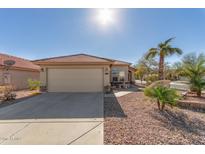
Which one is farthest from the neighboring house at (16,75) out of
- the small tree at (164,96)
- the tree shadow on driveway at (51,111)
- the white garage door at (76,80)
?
the small tree at (164,96)

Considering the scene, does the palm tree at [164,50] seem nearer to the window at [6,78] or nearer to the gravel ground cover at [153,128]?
the gravel ground cover at [153,128]

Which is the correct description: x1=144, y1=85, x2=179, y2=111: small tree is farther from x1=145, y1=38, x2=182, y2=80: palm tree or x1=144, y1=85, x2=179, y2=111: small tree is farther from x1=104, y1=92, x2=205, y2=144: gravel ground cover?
x1=145, y1=38, x2=182, y2=80: palm tree

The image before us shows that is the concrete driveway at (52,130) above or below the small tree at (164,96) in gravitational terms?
below

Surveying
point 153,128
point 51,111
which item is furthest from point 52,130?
point 153,128

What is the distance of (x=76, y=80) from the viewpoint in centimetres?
1262

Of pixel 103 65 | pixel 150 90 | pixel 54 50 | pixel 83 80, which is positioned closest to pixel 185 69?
pixel 150 90

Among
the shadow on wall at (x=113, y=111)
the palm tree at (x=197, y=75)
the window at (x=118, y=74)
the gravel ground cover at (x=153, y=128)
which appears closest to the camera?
the gravel ground cover at (x=153, y=128)

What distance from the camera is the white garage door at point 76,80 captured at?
1257 centimetres

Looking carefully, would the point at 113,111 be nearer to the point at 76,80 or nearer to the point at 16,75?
the point at 76,80

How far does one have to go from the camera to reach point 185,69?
424 inches

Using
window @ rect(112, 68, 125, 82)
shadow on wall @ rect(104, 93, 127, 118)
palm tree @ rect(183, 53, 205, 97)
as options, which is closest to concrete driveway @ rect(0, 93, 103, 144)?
shadow on wall @ rect(104, 93, 127, 118)

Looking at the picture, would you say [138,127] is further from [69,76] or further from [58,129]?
[69,76]

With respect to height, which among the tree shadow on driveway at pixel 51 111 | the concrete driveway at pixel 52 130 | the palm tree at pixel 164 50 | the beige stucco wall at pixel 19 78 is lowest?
the concrete driveway at pixel 52 130
